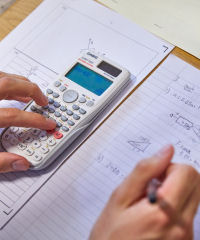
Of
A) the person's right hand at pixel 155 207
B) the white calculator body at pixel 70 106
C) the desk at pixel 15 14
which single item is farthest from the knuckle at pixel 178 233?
the desk at pixel 15 14

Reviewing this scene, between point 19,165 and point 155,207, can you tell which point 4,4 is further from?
point 155,207

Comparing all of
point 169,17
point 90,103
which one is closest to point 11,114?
point 90,103

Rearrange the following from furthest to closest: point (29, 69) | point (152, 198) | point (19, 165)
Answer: point (29, 69) → point (19, 165) → point (152, 198)

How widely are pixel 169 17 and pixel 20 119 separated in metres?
0.34

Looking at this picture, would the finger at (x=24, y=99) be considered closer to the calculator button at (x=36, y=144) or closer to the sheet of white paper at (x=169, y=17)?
the calculator button at (x=36, y=144)

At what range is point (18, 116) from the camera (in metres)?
0.51

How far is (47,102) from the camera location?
1.77 ft

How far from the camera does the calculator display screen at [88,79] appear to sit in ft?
1.79

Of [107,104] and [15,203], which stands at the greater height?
[107,104]

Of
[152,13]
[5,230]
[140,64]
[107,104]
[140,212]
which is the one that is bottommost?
[5,230]

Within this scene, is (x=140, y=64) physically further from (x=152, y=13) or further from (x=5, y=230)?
(x=5, y=230)

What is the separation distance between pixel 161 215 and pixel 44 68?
374mm

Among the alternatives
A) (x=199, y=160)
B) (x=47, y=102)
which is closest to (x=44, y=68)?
(x=47, y=102)

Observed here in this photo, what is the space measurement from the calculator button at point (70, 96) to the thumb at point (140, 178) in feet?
0.70
